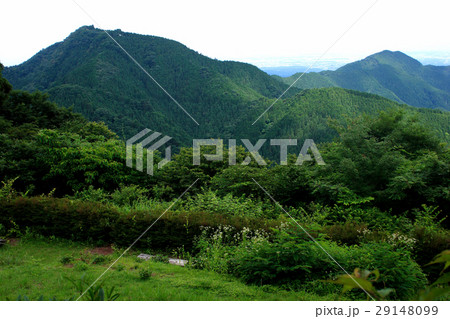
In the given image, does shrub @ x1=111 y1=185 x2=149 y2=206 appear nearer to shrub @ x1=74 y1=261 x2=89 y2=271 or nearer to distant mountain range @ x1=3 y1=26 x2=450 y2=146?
Answer: shrub @ x1=74 y1=261 x2=89 y2=271

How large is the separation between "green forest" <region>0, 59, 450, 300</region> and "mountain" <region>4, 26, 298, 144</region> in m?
38.7

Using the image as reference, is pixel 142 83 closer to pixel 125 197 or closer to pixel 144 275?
pixel 125 197

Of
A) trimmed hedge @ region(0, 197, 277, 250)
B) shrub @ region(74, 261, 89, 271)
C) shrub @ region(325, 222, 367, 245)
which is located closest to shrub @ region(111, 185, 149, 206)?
trimmed hedge @ region(0, 197, 277, 250)

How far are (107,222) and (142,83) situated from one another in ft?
330

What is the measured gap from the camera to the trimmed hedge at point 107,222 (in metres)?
7.12

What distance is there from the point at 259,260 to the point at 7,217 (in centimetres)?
744

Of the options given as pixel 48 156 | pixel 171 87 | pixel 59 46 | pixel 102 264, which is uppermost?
pixel 59 46

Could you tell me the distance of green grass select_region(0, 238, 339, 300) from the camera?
4.29m

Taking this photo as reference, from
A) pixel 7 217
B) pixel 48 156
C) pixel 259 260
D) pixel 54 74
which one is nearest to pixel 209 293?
pixel 259 260

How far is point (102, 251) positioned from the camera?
715cm

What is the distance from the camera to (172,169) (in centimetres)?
1291

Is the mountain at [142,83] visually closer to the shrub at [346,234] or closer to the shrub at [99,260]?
the shrub at [346,234]

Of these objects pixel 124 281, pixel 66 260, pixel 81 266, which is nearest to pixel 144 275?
pixel 124 281

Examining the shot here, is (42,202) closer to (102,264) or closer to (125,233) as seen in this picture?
(125,233)
